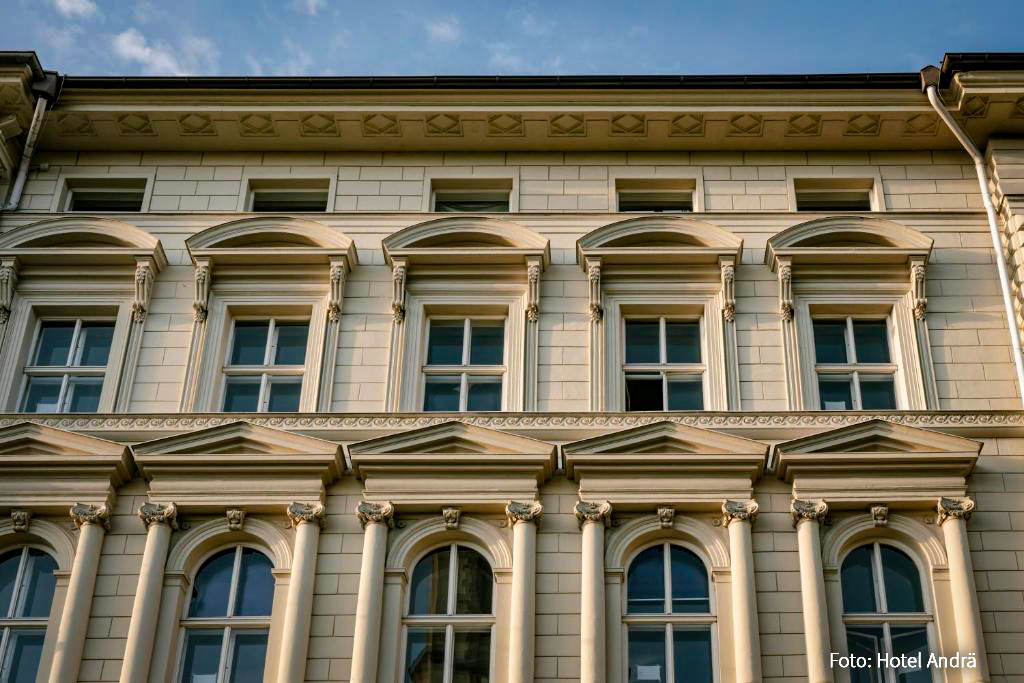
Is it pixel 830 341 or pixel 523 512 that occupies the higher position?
pixel 830 341

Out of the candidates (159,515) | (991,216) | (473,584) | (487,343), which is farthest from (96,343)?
(991,216)

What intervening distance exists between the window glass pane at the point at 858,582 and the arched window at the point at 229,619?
7329 mm

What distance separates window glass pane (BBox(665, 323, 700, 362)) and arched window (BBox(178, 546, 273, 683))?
655cm

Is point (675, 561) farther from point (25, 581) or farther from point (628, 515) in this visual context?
point (25, 581)

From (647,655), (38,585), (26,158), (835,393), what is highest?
(26,158)

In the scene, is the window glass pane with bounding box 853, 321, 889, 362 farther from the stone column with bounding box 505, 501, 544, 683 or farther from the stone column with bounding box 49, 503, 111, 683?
the stone column with bounding box 49, 503, 111, 683

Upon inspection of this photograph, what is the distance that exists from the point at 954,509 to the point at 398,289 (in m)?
8.35

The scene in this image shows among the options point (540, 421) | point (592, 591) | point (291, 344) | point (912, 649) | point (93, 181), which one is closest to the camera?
point (912, 649)

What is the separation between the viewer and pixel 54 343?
69.5 feet

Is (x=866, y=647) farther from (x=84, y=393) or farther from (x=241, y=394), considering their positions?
(x=84, y=393)

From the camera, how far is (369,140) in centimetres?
2291

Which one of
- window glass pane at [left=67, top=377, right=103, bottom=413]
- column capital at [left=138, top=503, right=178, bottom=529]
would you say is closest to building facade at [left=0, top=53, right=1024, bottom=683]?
column capital at [left=138, top=503, right=178, bottom=529]

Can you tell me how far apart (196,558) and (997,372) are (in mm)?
11287

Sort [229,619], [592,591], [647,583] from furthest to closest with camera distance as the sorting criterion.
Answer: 1. [647,583]
2. [229,619]
3. [592,591]
